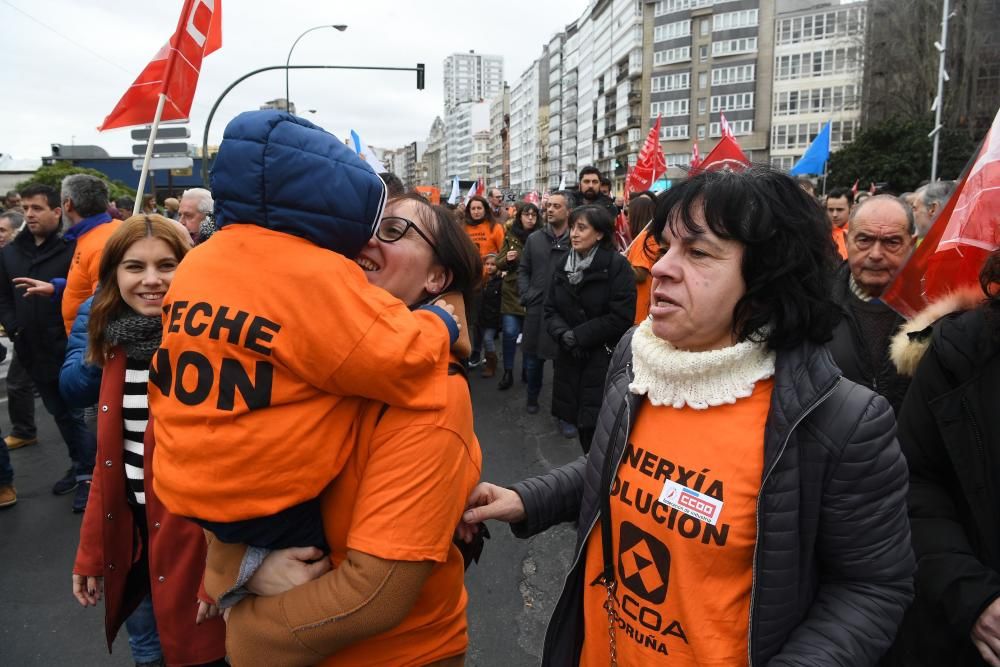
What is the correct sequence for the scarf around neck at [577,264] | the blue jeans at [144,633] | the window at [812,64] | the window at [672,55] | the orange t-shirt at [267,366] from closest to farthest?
the orange t-shirt at [267,366] < the blue jeans at [144,633] < the scarf around neck at [577,264] < the window at [812,64] < the window at [672,55]

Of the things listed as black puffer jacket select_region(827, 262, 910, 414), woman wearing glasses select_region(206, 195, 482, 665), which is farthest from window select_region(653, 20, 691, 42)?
woman wearing glasses select_region(206, 195, 482, 665)

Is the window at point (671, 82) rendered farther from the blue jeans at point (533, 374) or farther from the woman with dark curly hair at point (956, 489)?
the woman with dark curly hair at point (956, 489)

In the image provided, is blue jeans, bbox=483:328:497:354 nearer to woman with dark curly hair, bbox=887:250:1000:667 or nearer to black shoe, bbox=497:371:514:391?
black shoe, bbox=497:371:514:391

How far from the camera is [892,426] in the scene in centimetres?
146

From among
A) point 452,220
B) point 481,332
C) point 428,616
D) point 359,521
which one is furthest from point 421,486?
point 481,332

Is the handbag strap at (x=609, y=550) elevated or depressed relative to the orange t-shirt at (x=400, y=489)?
depressed

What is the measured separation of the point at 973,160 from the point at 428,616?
7.73 feet

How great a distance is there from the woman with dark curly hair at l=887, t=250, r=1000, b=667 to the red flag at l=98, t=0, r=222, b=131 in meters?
4.72

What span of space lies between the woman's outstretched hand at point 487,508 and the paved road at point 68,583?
67.3 inches

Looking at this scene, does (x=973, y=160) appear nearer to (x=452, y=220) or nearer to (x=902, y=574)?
(x=902, y=574)

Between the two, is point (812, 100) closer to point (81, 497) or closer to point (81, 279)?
point (81, 279)

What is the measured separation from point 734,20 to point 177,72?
242 feet

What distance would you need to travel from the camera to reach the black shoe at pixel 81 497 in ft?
15.9

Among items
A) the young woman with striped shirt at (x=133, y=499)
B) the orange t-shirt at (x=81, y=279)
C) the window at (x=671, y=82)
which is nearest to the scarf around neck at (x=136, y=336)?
the young woman with striped shirt at (x=133, y=499)
